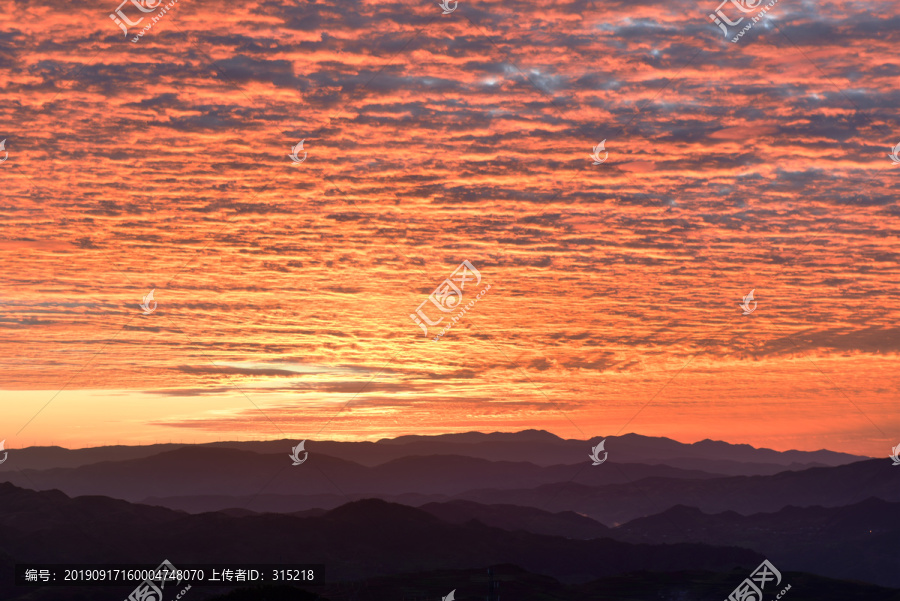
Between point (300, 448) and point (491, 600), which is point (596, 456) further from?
point (491, 600)

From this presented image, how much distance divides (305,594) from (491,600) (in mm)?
32980

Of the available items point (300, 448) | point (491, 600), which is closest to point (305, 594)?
point (491, 600)

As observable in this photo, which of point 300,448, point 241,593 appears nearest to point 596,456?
point 300,448

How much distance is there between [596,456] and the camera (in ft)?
298

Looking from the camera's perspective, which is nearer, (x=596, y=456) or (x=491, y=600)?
(x=596, y=456)

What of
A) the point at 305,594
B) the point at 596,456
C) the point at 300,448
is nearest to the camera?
the point at 300,448

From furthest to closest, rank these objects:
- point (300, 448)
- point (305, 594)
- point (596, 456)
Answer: point (305, 594), point (596, 456), point (300, 448)

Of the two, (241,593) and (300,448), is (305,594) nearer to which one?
(241,593)

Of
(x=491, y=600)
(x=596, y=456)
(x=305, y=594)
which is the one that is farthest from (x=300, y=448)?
(x=491, y=600)

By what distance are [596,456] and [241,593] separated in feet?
251

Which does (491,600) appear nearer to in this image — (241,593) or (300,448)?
(241,593)

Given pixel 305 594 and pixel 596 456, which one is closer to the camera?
pixel 596 456

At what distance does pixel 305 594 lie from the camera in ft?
448

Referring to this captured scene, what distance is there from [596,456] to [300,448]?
3249cm
